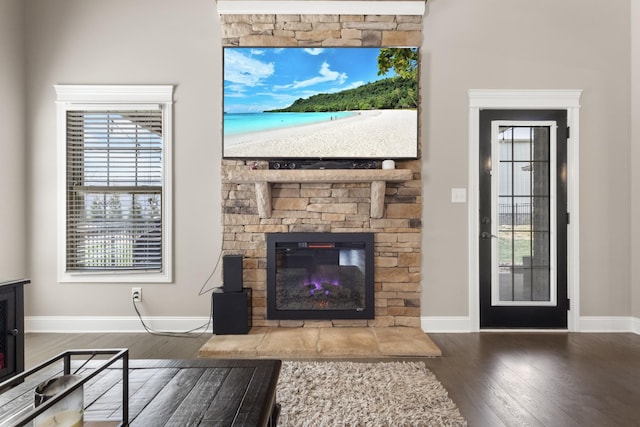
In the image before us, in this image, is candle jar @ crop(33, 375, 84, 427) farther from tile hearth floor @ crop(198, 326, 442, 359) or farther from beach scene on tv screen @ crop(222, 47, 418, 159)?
beach scene on tv screen @ crop(222, 47, 418, 159)

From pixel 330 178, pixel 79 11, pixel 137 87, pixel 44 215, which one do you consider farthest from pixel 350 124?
pixel 44 215

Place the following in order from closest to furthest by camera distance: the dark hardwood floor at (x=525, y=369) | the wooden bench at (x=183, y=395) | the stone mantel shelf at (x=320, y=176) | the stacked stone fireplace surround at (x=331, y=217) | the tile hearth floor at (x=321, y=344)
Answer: the wooden bench at (x=183, y=395) < the dark hardwood floor at (x=525, y=369) < the tile hearth floor at (x=321, y=344) < the stone mantel shelf at (x=320, y=176) < the stacked stone fireplace surround at (x=331, y=217)

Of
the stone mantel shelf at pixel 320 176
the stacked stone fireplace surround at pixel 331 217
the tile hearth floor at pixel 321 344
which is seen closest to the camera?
the tile hearth floor at pixel 321 344

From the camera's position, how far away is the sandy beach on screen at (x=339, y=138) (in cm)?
312

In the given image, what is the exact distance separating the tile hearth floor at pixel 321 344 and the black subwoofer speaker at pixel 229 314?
6 cm

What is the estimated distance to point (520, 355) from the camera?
2.70 m

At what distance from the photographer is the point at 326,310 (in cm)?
321

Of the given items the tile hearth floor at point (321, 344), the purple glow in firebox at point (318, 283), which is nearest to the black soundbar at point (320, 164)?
the purple glow in firebox at point (318, 283)

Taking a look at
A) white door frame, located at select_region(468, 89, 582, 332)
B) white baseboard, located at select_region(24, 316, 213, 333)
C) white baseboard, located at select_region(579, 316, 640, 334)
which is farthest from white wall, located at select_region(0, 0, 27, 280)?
white baseboard, located at select_region(579, 316, 640, 334)

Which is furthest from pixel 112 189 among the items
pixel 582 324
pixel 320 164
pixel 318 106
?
pixel 582 324

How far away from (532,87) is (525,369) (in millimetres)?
2390

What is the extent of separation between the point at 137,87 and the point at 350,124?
1924mm

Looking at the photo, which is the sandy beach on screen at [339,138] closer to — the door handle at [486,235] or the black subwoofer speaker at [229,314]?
the door handle at [486,235]

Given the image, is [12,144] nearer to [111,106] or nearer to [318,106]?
[111,106]
